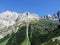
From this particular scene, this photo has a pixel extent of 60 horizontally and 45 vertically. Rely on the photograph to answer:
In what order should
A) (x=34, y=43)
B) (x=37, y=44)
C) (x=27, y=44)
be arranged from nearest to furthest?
(x=27, y=44)
(x=37, y=44)
(x=34, y=43)

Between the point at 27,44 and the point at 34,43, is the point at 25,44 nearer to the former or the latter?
the point at 27,44

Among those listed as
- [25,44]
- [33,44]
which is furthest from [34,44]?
[25,44]

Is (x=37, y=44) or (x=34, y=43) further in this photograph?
(x=34, y=43)

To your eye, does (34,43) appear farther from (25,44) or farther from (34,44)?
(25,44)

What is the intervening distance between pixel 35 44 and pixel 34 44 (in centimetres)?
482

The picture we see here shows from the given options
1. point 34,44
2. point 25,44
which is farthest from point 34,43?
point 25,44

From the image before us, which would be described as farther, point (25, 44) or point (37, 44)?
point (37, 44)

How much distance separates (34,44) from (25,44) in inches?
1046

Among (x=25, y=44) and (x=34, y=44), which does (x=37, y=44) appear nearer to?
(x=34, y=44)

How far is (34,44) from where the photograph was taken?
164 m

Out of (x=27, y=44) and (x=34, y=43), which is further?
(x=34, y=43)

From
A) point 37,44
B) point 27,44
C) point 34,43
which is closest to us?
point 27,44

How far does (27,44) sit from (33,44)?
93.8 ft

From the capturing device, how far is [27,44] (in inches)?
5320
